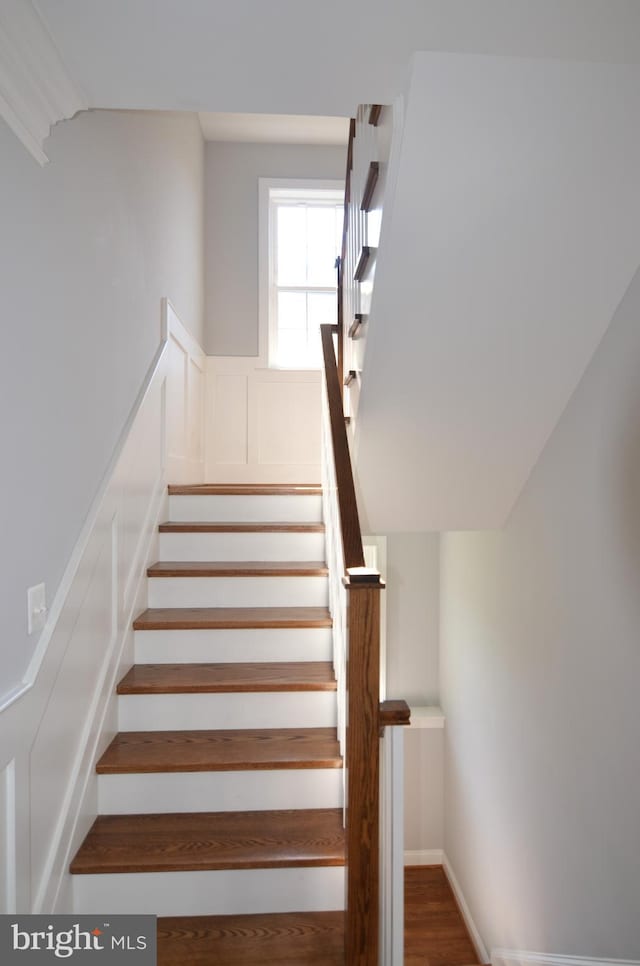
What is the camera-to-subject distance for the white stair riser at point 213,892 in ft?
6.10

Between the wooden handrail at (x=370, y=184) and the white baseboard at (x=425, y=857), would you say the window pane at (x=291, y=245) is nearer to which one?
the wooden handrail at (x=370, y=184)

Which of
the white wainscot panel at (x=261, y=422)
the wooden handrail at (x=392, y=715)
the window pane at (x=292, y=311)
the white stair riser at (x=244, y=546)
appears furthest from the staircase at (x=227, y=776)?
the window pane at (x=292, y=311)

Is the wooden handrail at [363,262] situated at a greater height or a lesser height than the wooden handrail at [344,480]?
greater

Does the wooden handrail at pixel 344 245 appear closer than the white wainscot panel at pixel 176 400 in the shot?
Yes

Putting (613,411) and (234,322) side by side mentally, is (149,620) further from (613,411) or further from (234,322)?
(234,322)

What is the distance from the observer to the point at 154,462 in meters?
3.11

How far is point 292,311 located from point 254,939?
4.27m

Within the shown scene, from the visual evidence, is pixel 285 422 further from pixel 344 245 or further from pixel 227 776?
pixel 227 776

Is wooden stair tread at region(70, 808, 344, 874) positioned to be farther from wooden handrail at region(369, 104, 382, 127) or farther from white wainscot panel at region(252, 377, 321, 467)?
white wainscot panel at region(252, 377, 321, 467)

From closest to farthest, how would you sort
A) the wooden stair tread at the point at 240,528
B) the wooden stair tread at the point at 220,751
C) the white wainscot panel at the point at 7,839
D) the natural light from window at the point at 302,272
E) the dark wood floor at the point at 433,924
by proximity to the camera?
the white wainscot panel at the point at 7,839 → the wooden stair tread at the point at 220,751 → the wooden stair tread at the point at 240,528 → the dark wood floor at the point at 433,924 → the natural light from window at the point at 302,272

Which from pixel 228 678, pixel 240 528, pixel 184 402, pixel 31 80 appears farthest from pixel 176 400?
pixel 31 80

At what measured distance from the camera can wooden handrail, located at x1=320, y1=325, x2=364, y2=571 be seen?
1815 millimetres

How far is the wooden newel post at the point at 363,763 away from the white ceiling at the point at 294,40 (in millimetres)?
1193

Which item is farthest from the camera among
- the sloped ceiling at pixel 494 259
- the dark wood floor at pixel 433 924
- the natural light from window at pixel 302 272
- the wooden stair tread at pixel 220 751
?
the natural light from window at pixel 302 272
